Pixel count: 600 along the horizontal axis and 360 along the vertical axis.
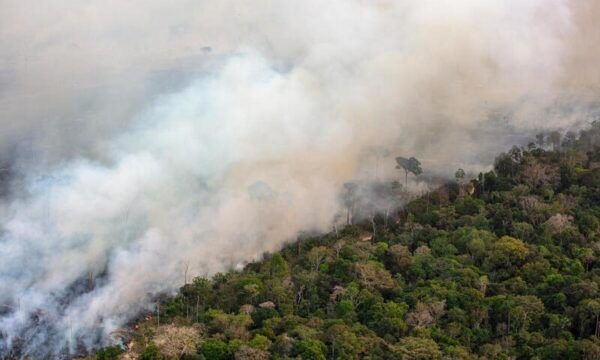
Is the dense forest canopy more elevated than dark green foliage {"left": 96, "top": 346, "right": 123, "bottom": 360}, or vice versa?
the dense forest canopy

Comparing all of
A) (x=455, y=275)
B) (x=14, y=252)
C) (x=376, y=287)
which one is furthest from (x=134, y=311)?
(x=455, y=275)

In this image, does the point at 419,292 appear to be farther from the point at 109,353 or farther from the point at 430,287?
the point at 109,353

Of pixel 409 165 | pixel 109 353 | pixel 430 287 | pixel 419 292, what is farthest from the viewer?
pixel 409 165

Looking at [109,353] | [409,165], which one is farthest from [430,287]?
[409,165]

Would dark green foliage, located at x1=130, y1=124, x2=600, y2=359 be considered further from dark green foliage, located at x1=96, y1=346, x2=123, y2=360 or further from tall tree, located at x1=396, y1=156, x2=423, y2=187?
tall tree, located at x1=396, y1=156, x2=423, y2=187

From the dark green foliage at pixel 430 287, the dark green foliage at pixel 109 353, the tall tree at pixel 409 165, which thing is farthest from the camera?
the tall tree at pixel 409 165

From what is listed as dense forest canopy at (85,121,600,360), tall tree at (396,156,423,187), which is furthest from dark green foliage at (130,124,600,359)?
tall tree at (396,156,423,187)

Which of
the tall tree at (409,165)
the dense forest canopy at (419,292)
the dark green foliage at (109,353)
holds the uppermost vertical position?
the tall tree at (409,165)

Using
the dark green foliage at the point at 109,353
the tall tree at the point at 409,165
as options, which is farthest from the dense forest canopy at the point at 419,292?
the tall tree at the point at 409,165

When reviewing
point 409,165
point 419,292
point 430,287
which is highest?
point 409,165

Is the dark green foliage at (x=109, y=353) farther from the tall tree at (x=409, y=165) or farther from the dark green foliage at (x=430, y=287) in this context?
the tall tree at (x=409, y=165)
